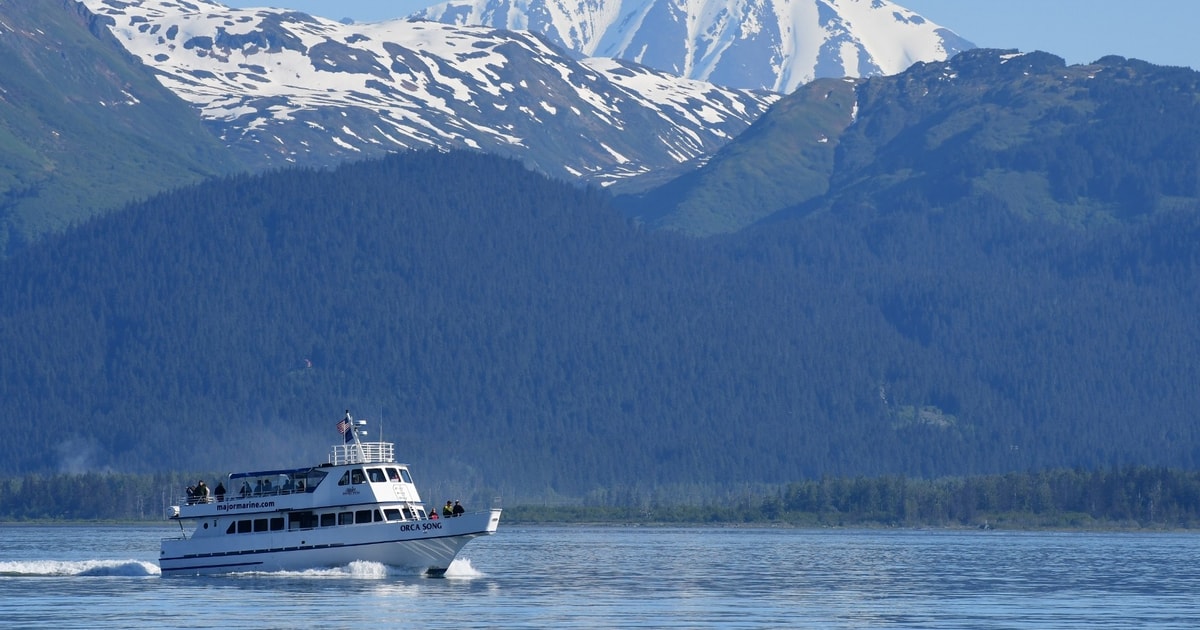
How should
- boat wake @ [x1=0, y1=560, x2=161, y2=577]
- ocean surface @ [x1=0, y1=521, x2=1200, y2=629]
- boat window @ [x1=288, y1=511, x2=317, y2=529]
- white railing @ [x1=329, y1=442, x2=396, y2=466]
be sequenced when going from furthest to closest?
boat wake @ [x1=0, y1=560, x2=161, y2=577], boat window @ [x1=288, y1=511, x2=317, y2=529], white railing @ [x1=329, y1=442, x2=396, y2=466], ocean surface @ [x1=0, y1=521, x2=1200, y2=629]

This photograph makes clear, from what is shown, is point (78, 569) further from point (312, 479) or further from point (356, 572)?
point (356, 572)

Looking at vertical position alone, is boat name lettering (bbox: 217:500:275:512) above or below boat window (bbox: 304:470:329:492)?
below

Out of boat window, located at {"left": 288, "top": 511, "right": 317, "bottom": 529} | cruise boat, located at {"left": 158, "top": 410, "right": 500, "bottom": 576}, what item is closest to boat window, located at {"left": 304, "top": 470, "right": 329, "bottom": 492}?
cruise boat, located at {"left": 158, "top": 410, "right": 500, "bottom": 576}

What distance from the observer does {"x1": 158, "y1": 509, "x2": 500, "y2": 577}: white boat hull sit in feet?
493

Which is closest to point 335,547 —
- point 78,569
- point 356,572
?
point 356,572

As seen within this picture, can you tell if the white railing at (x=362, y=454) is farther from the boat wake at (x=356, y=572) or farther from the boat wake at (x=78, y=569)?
the boat wake at (x=78, y=569)

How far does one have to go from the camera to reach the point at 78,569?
532 feet

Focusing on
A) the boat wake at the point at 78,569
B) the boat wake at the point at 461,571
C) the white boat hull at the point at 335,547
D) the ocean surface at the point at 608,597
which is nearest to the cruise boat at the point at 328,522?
the white boat hull at the point at 335,547

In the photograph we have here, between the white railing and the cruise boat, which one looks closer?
the cruise boat

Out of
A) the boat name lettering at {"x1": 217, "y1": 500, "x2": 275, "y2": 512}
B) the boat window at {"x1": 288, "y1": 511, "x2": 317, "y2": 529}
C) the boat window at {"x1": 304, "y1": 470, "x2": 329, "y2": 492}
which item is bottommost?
the boat window at {"x1": 288, "y1": 511, "x2": 317, "y2": 529}

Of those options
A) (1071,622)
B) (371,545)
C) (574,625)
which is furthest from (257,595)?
(1071,622)

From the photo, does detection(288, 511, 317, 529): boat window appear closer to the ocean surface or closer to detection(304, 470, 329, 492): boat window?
detection(304, 470, 329, 492): boat window

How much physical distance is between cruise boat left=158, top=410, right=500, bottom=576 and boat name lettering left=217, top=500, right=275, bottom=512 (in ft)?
0.22

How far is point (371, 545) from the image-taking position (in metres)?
151
